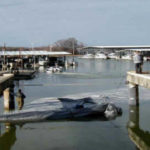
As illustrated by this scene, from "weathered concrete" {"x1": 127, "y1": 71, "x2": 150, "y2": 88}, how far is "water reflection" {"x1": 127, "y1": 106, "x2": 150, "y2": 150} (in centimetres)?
215

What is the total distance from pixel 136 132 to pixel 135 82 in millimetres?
4138

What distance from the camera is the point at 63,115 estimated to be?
77.2ft

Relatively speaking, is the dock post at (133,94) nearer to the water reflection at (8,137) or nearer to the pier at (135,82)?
the pier at (135,82)

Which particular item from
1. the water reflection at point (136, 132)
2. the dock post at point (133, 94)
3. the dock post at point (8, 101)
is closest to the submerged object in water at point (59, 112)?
the dock post at point (8, 101)

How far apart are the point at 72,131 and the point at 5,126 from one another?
4063 millimetres

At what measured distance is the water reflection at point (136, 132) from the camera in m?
18.4

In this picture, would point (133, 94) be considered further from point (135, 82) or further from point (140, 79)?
point (140, 79)

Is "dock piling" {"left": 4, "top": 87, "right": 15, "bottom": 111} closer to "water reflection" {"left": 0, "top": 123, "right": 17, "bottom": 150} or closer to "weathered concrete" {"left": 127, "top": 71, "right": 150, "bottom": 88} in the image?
"water reflection" {"left": 0, "top": 123, "right": 17, "bottom": 150}

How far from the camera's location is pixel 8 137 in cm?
2022

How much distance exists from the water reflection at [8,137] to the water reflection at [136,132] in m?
6.20

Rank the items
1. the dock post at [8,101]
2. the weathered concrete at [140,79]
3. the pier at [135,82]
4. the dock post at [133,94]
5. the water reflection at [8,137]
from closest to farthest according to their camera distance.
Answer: the water reflection at [8,137] < the weathered concrete at [140,79] < the pier at [135,82] < the dock post at [8,101] < the dock post at [133,94]

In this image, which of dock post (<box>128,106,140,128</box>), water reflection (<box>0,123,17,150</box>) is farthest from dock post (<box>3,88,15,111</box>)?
dock post (<box>128,106,140,128</box>)

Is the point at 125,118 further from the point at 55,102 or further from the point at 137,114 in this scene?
the point at 55,102

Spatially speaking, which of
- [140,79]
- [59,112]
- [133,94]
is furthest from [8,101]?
[140,79]
